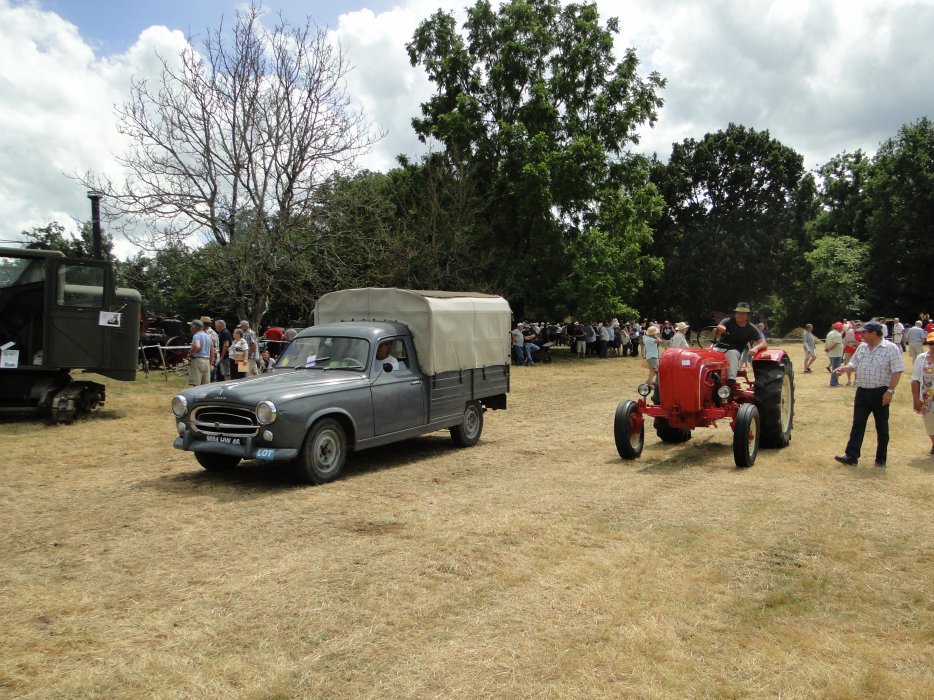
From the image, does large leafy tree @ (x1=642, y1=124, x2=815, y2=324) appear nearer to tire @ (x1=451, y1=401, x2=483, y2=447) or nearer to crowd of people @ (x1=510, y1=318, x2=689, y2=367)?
crowd of people @ (x1=510, y1=318, x2=689, y2=367)

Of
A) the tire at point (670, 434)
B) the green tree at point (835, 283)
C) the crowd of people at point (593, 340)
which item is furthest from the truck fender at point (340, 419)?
the green tree at point (835, 283)

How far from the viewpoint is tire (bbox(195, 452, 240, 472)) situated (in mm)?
9062

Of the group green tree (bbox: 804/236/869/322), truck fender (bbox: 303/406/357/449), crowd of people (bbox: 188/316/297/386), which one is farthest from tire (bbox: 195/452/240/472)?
green tree (bbox: 804/236/869/322)

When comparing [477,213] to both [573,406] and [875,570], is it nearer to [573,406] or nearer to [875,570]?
[573,406]

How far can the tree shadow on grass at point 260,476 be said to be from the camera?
26.8 ft

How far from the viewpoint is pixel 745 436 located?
9.20 m

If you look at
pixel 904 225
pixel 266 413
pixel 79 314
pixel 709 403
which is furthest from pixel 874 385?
pixel 904 225

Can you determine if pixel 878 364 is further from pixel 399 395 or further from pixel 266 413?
pixel 266 413

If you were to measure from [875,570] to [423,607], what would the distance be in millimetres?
3318

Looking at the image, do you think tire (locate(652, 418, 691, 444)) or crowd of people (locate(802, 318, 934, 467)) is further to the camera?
tire (locate(652, 418, 691, 444))

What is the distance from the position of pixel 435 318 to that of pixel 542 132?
2250cm

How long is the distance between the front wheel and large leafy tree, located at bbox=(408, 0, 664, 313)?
21510 millimetres

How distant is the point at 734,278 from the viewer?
168ft

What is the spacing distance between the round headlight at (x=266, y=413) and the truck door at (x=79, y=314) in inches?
254
